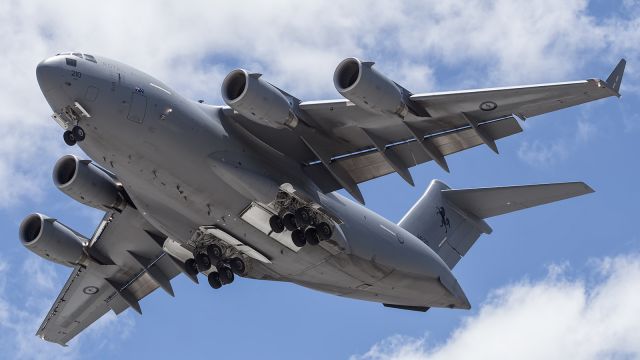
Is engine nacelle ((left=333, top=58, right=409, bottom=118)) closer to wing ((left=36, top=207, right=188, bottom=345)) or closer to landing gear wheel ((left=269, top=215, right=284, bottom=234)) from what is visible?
landing gear wheel ((left=269, top=215, right=284, bottom=234))

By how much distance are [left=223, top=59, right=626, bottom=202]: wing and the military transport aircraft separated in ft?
0.10

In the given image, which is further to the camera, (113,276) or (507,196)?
(113,276)

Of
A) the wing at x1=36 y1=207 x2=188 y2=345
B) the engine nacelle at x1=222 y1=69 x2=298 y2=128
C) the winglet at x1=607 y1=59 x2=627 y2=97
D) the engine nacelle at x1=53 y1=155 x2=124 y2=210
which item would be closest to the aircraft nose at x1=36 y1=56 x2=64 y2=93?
the engine nacelle at x1=222 y1=69 x2=298 y2=128

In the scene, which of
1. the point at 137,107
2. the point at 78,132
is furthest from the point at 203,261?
the point at 78,132

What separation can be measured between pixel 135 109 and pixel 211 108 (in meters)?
1.68

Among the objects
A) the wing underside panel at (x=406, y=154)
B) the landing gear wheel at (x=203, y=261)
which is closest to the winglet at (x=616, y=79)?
the wing underside panel at (x=406, y=154)

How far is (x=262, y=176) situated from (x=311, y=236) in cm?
148

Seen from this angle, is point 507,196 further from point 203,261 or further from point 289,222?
point 203,261

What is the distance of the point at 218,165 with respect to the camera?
18125 mm

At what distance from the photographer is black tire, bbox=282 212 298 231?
19.0 metres

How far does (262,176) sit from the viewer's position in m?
18.7

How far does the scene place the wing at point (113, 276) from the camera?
21.7 meters

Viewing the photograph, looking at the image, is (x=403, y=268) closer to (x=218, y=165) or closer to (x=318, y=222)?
(x=318, y=222)

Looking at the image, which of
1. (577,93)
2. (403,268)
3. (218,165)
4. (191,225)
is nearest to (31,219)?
(191,225)
